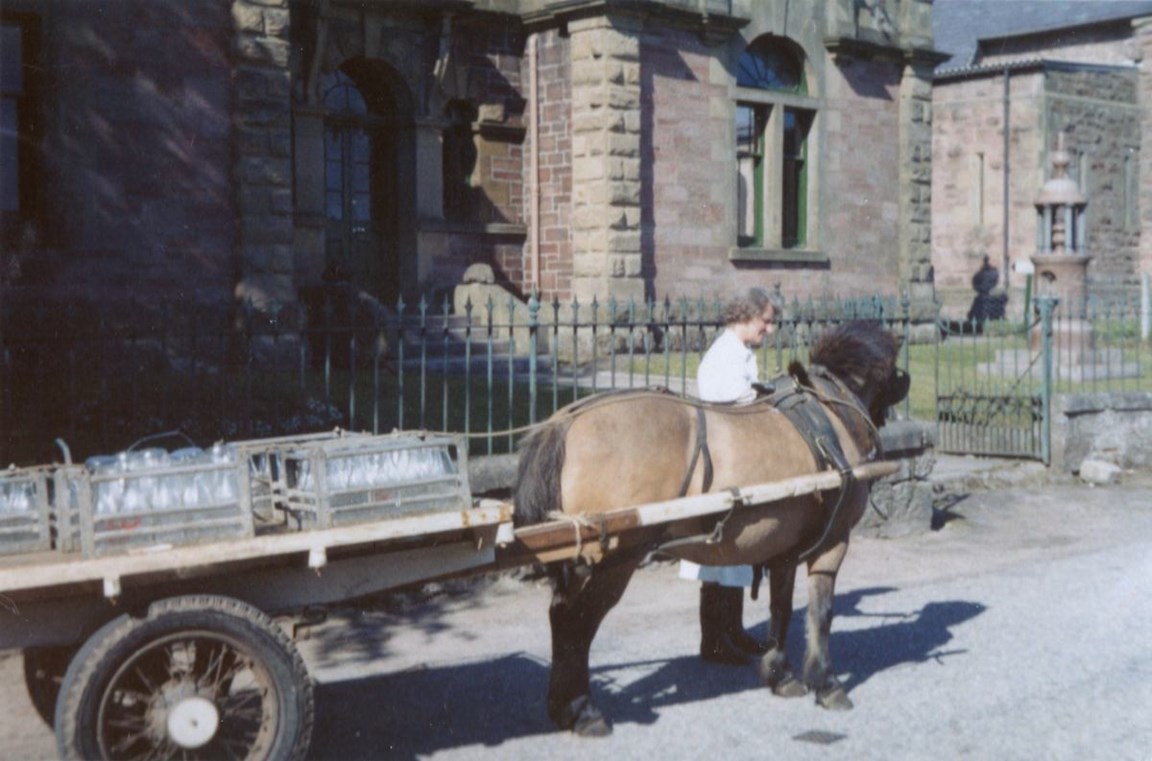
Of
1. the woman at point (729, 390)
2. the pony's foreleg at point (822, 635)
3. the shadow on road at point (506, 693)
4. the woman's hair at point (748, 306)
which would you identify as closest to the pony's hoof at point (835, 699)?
the pony's foreleg at point (822, 635)

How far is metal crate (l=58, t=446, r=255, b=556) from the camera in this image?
4.79 metres

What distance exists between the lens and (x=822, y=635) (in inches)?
260

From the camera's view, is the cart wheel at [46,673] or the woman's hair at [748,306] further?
the woman's hair at [748,306]

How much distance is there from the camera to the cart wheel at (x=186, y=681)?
184 inches

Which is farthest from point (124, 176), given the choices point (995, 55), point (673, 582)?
point (995, 55)

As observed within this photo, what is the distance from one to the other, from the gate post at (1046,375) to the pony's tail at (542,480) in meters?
9.26

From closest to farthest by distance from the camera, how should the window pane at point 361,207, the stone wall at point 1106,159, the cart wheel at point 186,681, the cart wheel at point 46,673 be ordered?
the cart wheel at point 186,681 < the cart wheel at point 46,673 < the window pane at point 361,207 < the stone wall at point 1106,159

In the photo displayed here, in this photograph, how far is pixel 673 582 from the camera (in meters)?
9.67

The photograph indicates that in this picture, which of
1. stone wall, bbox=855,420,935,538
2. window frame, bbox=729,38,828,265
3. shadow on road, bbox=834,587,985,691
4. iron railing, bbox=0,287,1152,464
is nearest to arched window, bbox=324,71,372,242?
iron railing, bbox=0,287,1152,464

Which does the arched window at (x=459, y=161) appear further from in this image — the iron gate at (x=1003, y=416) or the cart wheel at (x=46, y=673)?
the cart wheel at (x=46, y=673)

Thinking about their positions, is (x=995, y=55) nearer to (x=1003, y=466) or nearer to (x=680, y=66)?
(x=680, y=66)

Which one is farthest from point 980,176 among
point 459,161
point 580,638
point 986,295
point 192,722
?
point 192,722

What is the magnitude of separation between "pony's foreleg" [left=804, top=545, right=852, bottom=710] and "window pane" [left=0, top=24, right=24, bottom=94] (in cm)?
1190

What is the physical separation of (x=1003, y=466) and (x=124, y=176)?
10.0m
